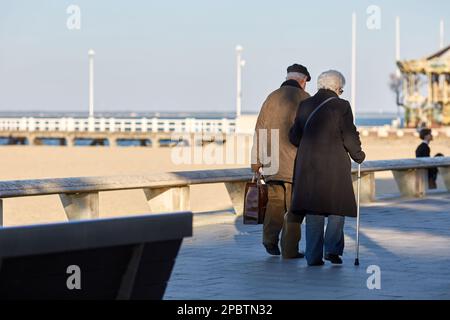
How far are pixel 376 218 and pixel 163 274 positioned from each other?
33.0 feet

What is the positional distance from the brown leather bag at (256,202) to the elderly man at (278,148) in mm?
119

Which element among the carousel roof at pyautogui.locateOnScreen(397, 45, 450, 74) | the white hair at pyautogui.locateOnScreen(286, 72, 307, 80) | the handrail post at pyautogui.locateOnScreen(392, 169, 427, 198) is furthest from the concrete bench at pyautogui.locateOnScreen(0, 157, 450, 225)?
the carousel roof at pyautogui.locateOnScreen(397, 45, 450, 74)

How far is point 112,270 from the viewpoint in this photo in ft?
17.5

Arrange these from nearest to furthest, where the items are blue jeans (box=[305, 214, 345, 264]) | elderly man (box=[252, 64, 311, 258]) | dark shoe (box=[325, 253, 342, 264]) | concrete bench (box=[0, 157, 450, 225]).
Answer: blue jeans (box=[305, 214, 345, 264])
dark shoe (box=[325, 253, 342, 264])
elderly man (box=[252, 64, 311, 258])
concrete bench (box=[0, 157, 450, 225])

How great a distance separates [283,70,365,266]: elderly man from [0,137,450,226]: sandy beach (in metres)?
10.4

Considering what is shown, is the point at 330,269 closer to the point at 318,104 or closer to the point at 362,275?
the point at 362,275

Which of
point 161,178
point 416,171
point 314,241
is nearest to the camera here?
point 314,241

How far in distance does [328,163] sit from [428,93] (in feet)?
218

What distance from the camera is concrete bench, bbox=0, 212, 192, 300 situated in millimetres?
4855

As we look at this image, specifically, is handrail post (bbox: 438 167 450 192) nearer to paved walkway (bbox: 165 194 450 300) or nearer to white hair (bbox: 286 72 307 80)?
paved walkway (bbox: 165 194 450 300)

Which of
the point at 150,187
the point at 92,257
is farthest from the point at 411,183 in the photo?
the point at 92,257

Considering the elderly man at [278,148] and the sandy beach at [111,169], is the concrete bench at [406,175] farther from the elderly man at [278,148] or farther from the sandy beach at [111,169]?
the elderly man at [278,148]

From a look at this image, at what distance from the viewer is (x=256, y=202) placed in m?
11.3
